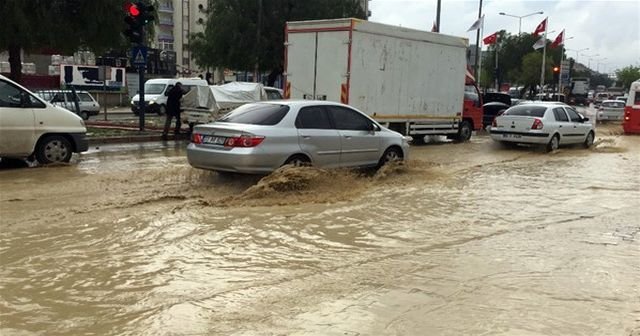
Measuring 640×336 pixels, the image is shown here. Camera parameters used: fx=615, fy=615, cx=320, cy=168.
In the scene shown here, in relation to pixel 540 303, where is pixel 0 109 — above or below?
above

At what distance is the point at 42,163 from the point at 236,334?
8556 mm

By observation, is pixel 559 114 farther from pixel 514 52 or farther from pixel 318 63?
pixel 514 52

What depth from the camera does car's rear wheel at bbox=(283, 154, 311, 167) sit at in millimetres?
9617

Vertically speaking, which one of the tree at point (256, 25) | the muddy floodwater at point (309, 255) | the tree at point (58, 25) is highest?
the tree at point (256, 25)

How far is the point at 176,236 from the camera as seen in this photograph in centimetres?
677

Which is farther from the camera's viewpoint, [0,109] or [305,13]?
[305,13]

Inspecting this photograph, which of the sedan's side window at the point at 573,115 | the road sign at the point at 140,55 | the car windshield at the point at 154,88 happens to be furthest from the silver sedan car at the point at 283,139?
the car windshield at the point at 154,88

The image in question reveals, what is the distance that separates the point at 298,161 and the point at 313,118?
83 centimetres

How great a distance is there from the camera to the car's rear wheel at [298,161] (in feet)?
31.6

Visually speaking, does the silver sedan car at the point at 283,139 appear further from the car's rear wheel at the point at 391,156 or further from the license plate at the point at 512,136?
the license plate at the point at 512,136

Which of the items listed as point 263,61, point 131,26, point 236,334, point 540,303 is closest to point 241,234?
point 236,334

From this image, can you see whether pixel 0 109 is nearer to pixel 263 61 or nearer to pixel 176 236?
pixel 176 236

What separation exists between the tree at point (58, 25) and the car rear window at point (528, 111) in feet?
39.3

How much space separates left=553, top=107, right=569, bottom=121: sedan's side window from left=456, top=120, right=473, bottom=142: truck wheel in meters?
3.24
